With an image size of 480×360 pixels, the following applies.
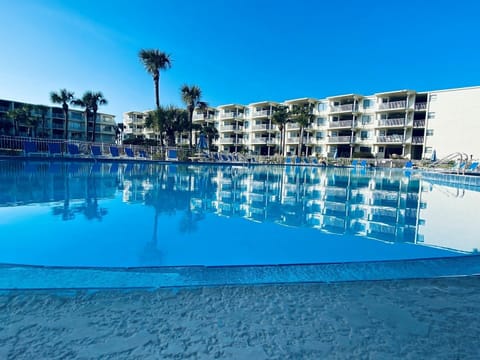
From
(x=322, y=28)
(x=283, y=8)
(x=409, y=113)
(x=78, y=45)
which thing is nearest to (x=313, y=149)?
(x=409, y=113)

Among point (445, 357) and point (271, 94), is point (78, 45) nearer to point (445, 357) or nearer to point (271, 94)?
point (445, 357)

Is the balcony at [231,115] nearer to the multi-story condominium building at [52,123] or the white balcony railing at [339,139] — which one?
the white balcony railing at [339,139]

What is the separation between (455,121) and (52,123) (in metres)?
64.3

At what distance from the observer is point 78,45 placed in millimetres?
16094

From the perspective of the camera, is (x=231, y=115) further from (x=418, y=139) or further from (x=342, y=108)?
(x=418, y=139)

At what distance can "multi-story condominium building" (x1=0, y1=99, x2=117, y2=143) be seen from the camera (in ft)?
139

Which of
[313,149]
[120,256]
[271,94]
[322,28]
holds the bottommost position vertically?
[120,256]

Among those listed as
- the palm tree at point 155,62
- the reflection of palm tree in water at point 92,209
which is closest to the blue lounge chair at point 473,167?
the reflection of palm tree in water at point 92,209

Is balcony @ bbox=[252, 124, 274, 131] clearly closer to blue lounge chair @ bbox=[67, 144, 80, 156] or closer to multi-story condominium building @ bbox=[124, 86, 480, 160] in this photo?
multi-story condominium building @ bbox=[124, 86, 480, 160]

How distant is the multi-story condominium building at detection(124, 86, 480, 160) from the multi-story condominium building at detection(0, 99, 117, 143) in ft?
89.6

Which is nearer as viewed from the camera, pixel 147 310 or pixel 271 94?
pixel 147 310

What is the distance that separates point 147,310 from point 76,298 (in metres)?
0.53

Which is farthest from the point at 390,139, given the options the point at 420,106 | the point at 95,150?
the point at 95,150

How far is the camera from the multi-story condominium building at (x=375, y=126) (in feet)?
103
